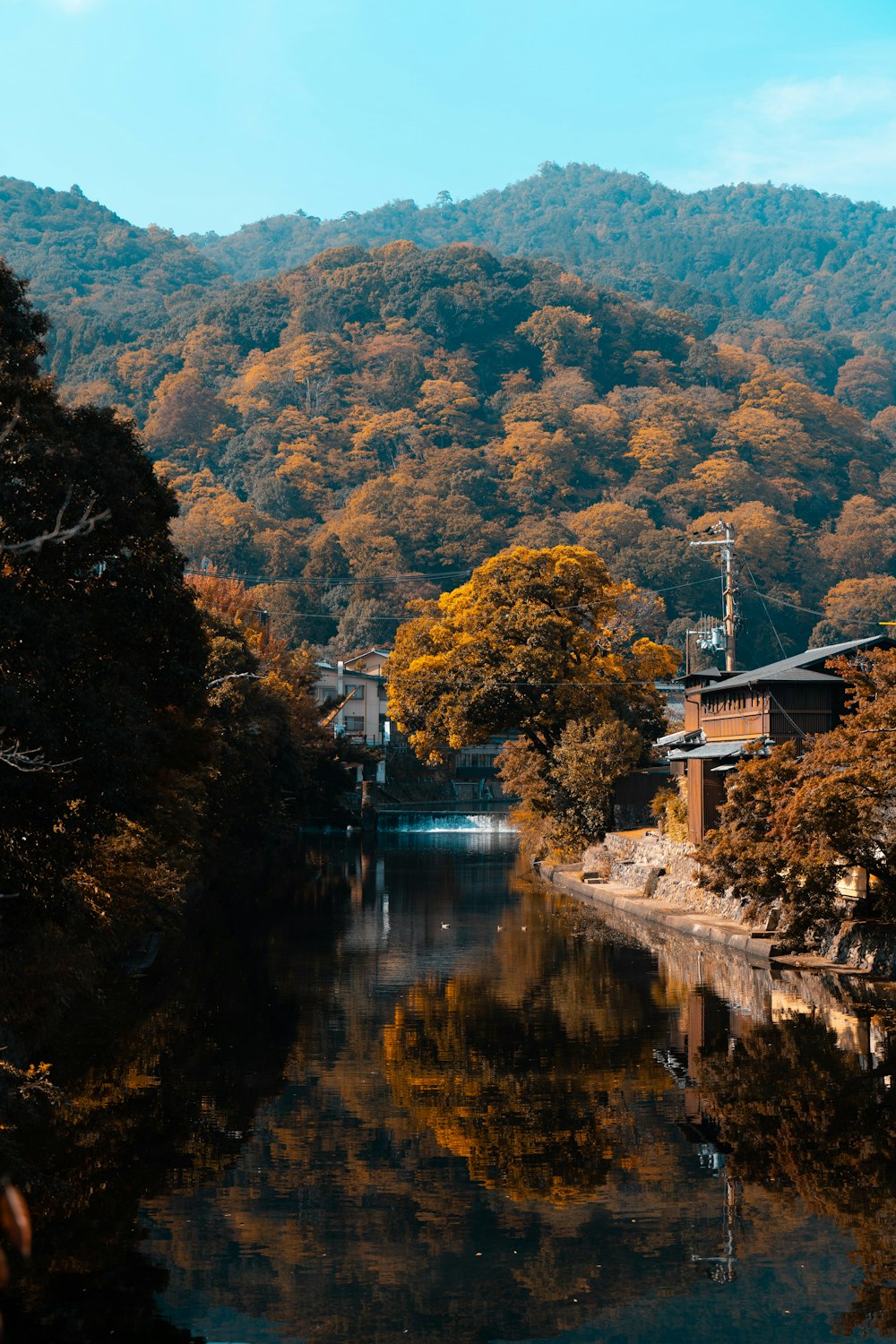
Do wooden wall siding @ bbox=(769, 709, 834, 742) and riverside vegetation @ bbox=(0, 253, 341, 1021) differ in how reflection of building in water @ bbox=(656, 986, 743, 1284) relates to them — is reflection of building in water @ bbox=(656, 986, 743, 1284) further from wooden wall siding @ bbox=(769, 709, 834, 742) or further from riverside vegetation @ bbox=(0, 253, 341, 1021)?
wooden wall siding @ bbox=(769, 709, 834, 742)

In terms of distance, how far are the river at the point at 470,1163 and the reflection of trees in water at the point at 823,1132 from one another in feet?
0.14

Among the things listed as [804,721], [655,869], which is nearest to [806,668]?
[804,721]

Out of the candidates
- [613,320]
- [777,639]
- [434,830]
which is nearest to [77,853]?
[434,830]

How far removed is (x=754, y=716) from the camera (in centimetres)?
3750

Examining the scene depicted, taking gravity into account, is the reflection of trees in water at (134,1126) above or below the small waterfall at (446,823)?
above

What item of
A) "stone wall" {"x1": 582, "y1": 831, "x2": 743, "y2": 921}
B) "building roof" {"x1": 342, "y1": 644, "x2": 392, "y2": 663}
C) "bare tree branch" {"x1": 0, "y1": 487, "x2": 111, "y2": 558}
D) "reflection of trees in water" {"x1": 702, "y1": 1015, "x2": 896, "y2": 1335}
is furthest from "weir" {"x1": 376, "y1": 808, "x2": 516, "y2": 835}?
"bare tree branch" {"x1": 0, "y1": 487, "x2": 111, "y2": 558}

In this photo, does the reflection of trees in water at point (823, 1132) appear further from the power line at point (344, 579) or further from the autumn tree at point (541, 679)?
the power line at point (344, 579)

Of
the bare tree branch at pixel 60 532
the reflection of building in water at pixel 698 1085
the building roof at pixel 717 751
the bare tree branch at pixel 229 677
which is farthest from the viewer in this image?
the building roof at pixel 717 751

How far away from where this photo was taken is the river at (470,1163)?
36.9 feet

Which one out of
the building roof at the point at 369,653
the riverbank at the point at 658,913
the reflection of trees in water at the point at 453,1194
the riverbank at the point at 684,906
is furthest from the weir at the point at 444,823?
the reflection of trees in water at the point at 453,1194

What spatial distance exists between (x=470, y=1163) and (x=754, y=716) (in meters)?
23.9

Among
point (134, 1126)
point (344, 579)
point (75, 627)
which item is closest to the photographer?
point (134, 1126)

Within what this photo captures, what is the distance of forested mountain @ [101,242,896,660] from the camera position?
119 m

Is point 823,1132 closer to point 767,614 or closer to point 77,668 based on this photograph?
point 77,668
